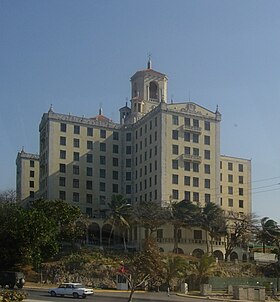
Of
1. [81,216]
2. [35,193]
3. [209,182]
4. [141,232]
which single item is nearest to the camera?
[81,216]

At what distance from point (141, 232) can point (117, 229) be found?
16.7 ft

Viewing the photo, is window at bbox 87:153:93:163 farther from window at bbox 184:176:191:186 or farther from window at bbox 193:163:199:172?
window at bbox 193:163:199:172

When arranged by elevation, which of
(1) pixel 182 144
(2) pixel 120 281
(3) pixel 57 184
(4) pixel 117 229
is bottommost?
(2) pixel 120 281

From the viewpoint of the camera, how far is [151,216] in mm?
90000

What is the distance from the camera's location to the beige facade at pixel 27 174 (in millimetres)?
124562

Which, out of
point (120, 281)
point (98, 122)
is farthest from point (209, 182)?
point (120, 281)

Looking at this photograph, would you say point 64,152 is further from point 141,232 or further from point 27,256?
point 27,256

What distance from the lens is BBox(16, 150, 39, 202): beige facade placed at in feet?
409

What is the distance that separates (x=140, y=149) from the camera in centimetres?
10794

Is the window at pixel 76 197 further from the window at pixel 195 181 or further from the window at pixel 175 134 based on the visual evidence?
the window at pixel 195 181

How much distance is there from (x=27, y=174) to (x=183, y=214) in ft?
152

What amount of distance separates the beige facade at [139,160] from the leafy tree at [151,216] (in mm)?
4914

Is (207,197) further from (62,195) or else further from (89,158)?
(62,195)

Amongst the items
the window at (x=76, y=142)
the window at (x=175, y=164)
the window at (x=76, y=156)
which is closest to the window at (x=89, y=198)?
the window at (x=76, y=156)
